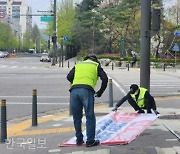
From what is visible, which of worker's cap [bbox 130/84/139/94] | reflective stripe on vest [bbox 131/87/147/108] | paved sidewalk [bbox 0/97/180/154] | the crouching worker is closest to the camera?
paved sidewalk [bbox 0/97/180/154]

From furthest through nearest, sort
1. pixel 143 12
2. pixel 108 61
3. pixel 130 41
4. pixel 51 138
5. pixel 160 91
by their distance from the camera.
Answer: pixel 130 41 → pixel 108 61 → pixel 160 91 → pixel 143 12 → pixel 51 138

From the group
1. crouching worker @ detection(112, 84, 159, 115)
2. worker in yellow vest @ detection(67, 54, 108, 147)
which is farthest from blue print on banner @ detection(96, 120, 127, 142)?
crouching worker @ detection(112, 84, 159, 115)

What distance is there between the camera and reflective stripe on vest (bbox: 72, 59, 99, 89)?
7.76 m

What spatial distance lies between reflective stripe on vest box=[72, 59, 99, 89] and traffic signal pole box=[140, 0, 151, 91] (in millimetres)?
4310

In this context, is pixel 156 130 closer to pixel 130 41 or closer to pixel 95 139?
pixel 95 139

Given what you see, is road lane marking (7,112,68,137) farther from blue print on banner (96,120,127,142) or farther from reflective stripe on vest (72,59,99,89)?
reflective stripe on vest (72,59,99,89)

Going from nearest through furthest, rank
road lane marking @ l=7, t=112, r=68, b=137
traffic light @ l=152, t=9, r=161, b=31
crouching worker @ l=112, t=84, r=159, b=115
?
crouching worker @ l=112, t=84, r=159, b=115 → road lane marking @ l=7, t=112, r=68, b=137 → traffic light @ l=152, t=9, r=161, b=31

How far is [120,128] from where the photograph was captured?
8.48 metres

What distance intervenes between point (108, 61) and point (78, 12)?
91.7 feet

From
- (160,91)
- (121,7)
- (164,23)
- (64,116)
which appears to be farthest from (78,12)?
(64,116)

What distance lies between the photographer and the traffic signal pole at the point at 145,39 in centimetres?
1184

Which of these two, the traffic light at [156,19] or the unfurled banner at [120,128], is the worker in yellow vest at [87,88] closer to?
the unfurled banner at [120,128]

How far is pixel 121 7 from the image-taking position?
209 ft

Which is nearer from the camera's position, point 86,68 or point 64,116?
point 86,68
